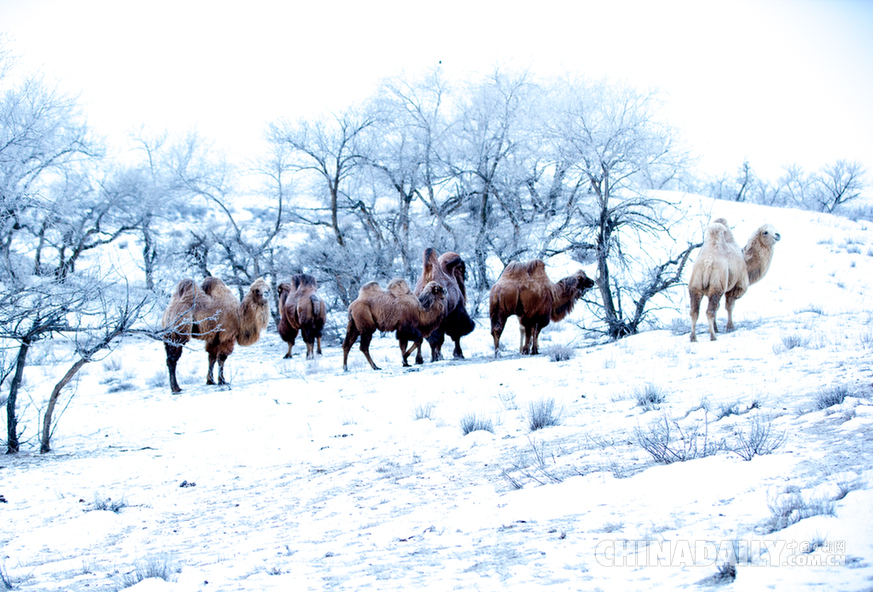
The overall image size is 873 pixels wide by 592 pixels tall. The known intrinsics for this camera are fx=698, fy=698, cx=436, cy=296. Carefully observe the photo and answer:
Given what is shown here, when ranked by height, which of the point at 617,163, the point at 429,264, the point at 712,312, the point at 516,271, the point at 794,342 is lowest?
the point at 794,342

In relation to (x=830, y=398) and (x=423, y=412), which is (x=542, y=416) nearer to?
(x=423, y=412)

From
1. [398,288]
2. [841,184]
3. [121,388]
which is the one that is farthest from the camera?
[841,184]

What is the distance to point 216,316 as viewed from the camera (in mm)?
11070

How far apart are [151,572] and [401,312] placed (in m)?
8.59

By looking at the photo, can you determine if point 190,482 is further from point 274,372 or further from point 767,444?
point 274,372

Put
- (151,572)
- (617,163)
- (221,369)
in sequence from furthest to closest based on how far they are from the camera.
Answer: (617,163)
(221,369)
(151,572)

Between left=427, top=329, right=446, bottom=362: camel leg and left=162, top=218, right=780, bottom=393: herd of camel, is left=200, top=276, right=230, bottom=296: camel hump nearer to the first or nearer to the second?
left=162, top=218, right=780, bottom=393: herd of camel

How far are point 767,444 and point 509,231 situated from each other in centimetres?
1780

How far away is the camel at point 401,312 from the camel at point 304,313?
11.8ft

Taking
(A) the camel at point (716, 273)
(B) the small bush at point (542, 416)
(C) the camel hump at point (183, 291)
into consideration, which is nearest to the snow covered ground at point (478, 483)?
(B) the small bush at point (542, 416)

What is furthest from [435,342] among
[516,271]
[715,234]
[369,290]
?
[715,234]

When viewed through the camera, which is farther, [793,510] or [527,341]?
[527,341]

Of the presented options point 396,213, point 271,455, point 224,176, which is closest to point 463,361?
point 271,455

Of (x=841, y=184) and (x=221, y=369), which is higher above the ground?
(x=841, y=184)
